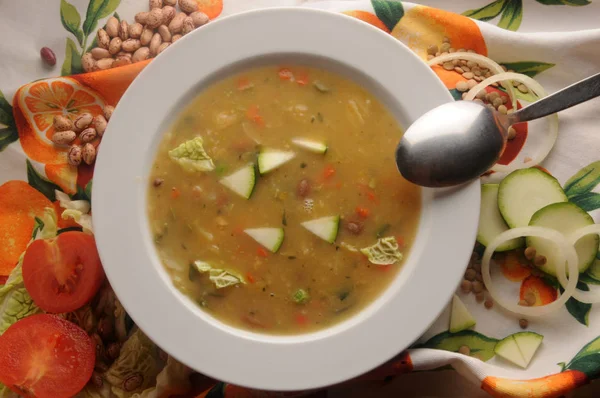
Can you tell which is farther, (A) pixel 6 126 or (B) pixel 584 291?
(A) pixel 6 126

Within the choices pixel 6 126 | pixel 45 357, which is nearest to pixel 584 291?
pixel 45 357

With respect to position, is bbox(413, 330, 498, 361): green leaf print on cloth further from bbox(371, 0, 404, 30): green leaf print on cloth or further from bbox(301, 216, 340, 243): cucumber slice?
bbox(371, 0, 404, 30): green leaf print on cloth

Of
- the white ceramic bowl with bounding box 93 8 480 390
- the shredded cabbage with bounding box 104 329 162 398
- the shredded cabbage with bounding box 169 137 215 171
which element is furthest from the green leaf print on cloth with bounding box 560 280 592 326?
the shredded cabbage with bounding box 104 329 162 398

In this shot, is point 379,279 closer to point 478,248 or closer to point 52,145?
point 478,248

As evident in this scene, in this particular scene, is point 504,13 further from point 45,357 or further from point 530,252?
point 45,357

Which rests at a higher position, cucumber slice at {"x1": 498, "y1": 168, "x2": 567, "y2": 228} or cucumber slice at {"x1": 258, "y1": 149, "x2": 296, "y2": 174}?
cucumber slice at {"x1": 258, "y1": 149, "x2": 296, "y2": 174}

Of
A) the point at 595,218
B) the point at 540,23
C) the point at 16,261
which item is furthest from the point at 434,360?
the point at 16,261
